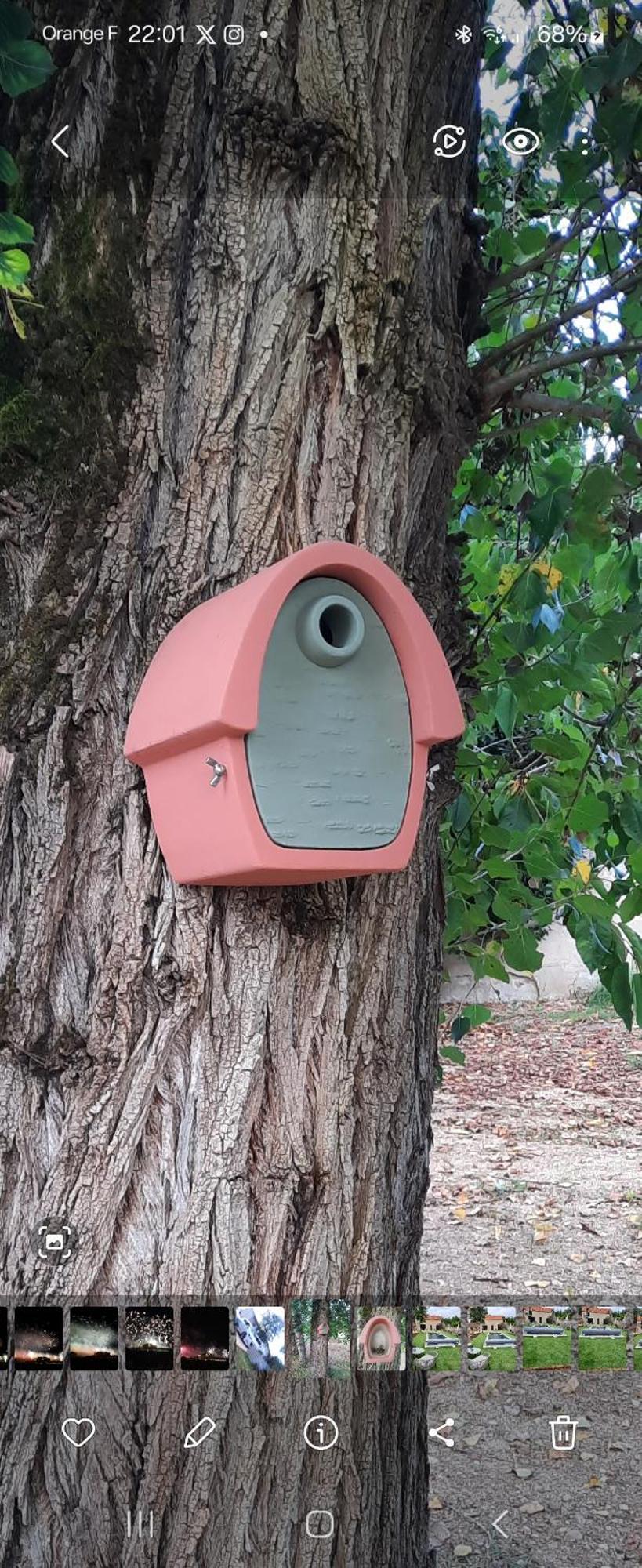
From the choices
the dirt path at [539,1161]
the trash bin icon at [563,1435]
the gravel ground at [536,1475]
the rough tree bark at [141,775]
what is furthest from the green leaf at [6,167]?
the dirt path at [539,1161]

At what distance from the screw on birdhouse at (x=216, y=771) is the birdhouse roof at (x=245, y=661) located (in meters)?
0.02

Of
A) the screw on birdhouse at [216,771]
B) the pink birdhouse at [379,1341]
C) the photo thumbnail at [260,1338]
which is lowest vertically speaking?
the pink birdhouse at [379,1341]

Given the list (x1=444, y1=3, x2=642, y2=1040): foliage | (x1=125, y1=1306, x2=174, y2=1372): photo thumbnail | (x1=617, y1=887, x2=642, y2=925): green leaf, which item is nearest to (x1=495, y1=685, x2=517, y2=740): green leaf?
(x1=444, y1=3, x2=642, y2=1040): foliage

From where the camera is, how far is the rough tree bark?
1.43m

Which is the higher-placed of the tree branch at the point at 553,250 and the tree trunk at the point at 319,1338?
the tree branch at the point at 553,250

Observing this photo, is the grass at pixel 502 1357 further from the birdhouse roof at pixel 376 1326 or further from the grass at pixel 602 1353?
the birdhouse roof at pixel 376 1326

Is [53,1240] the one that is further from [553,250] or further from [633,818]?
[553,250]

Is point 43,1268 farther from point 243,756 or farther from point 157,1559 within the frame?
point 243,756

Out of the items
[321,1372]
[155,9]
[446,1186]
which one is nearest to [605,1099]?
[446,1186]

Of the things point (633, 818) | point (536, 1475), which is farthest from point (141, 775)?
point (536, 1475)

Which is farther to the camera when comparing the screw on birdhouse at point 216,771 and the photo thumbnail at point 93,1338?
the photo thumbnail at point 93,1338

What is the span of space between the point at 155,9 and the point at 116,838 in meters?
1.01

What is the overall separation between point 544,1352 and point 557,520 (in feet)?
4.44

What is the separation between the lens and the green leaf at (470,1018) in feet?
10.1
